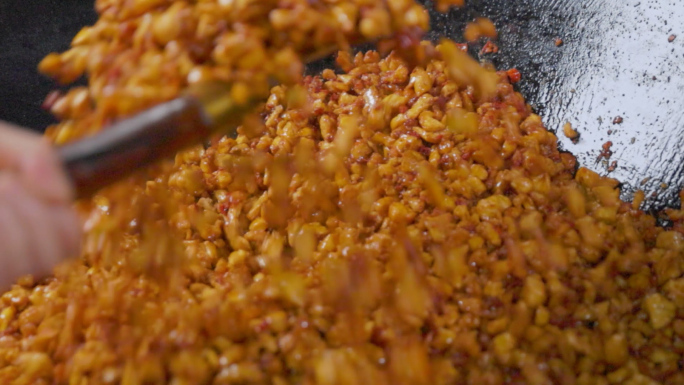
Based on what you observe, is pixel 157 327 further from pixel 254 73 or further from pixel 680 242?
pixel 680 242

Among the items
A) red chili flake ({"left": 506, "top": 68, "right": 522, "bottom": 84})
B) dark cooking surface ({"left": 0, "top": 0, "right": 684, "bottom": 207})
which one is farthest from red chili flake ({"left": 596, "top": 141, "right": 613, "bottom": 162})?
red chili flake ({"left": 506, "top": 68, "right": 522, "bottom": 84})

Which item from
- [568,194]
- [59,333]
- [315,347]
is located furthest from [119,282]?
[568,194]

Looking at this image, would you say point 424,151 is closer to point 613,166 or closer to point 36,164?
point 613,166

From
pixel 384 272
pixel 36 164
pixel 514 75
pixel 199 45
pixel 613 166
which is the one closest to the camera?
pixel 36 164

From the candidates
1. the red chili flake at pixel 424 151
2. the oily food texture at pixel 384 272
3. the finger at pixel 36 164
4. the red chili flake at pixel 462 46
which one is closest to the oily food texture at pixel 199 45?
the finger at pixel 36 164

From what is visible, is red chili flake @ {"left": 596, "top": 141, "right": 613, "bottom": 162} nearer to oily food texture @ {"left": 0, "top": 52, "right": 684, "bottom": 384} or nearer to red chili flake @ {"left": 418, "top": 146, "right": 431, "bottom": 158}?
oily food texture @ {"left": 0, "top": 52, "right": 684, "bottom": 384}

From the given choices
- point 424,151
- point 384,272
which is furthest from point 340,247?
point 424,151
